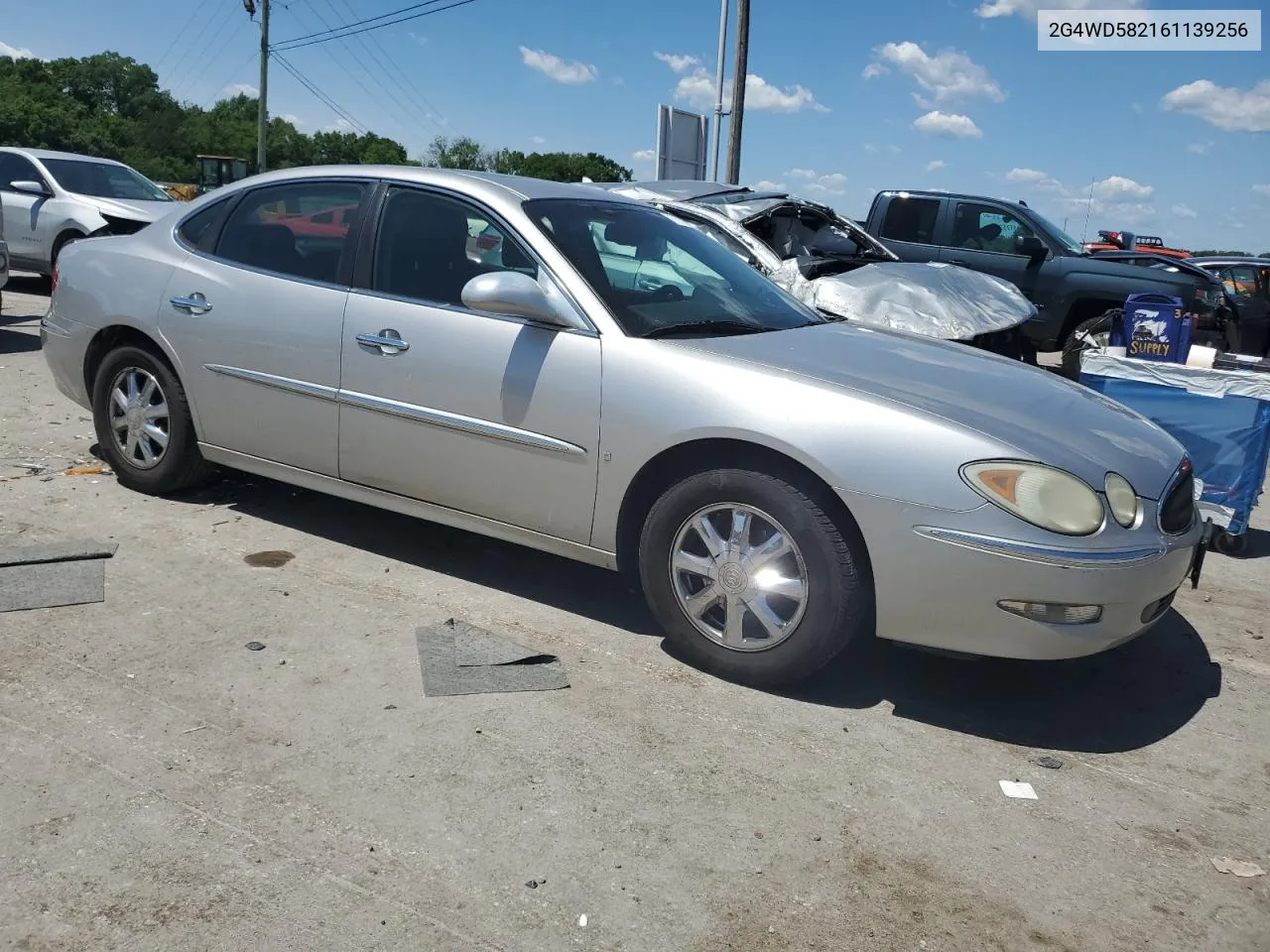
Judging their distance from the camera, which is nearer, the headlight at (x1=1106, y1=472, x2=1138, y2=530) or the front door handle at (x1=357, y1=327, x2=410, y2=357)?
the headlight at (x1=1106, y1=472, x2=1138, y2=530)

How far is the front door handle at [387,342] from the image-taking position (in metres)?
4.31

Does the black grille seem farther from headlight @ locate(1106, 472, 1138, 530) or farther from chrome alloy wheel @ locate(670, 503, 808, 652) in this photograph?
chrome alloy wheel @ locate(670, 503, 808, 652)

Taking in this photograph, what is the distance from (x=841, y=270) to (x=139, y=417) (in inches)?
204

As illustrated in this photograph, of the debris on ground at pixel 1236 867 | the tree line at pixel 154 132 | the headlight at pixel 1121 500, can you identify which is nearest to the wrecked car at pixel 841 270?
the headlight at pixel 1121 500

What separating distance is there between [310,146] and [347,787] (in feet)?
246

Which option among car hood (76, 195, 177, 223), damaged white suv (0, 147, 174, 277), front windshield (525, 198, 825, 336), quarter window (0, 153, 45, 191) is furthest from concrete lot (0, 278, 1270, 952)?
quarter window (0, 153, 45, 191)

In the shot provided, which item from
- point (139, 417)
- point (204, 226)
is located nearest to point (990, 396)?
point (204, 226)

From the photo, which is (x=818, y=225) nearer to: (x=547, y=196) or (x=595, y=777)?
(x=547, y=196)

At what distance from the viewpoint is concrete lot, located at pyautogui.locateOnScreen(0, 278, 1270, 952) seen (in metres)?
2.55

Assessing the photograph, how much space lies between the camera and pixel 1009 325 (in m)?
7.62

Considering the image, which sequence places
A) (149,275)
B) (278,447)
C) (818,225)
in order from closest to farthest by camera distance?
1. (278,447)
2. (149,275)
3. (818,225)

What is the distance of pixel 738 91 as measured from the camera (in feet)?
61.2

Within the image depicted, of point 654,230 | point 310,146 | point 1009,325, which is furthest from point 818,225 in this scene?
point 310,146

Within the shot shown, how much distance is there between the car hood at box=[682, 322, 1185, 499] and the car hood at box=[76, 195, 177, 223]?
400 inches
